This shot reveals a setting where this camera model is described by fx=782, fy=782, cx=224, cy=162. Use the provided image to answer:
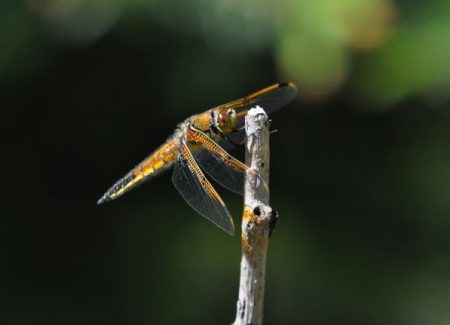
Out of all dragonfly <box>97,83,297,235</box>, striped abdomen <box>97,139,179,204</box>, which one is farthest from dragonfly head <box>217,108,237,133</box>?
striped abdomen <box>97,139,179,204</box>

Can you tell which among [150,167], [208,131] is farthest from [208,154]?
[150,167]

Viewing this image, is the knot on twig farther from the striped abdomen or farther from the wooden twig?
the striped abdomen

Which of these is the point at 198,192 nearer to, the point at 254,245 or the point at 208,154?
the point at 208,154

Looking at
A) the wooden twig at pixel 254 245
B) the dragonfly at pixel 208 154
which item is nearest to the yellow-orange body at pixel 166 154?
the dragonfly at pixel 208 154

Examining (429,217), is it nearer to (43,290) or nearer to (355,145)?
(355,145)

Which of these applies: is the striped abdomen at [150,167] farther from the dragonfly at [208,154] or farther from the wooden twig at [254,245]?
the wooden twig at [254,245]

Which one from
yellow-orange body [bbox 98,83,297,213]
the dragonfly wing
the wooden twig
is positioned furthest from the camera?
yellow-orange body [bbox 98,83,297,213]
